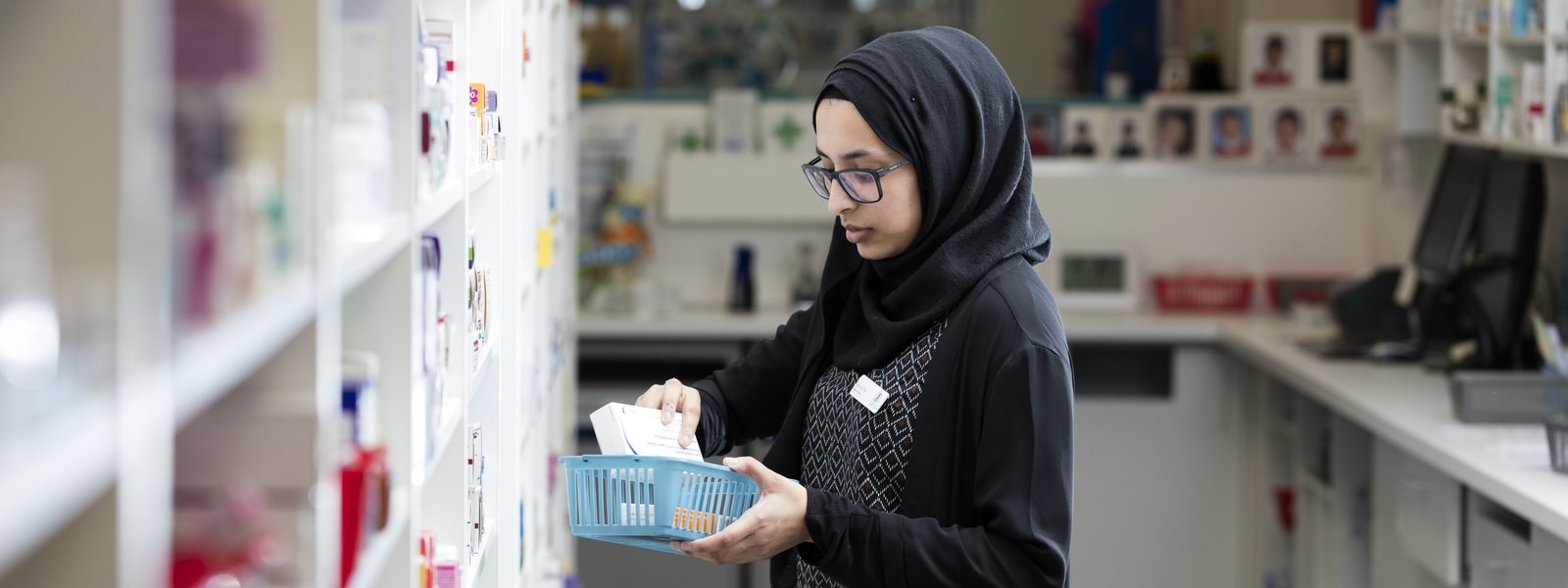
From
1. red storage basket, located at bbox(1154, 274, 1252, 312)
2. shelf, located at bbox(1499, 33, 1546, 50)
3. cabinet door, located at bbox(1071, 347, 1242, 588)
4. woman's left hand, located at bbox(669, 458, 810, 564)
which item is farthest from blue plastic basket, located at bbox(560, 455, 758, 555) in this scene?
red storage basket, located at bbox(1154, 274, 1252, 312)

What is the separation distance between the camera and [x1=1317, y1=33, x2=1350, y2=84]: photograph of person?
5227 millimetres

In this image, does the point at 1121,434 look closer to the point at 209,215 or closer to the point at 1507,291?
the point at 1507,291

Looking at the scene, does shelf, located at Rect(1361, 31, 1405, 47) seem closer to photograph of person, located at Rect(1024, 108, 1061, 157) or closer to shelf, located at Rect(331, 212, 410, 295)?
photograph of person, located at Rect(1024, 108, 1061, 157)

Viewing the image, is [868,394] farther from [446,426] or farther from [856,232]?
[446,426]

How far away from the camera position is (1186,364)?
480 cm

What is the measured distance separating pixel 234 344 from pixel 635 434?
3.46 ft

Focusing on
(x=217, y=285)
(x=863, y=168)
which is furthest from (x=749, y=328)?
(x=217, y=285)

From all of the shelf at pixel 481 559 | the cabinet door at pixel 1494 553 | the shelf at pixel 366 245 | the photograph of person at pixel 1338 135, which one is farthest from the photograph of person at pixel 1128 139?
the shelf at pixel 366 245

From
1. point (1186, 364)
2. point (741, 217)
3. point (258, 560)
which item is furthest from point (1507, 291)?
point (258, 560)

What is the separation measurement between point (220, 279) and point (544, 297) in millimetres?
2275

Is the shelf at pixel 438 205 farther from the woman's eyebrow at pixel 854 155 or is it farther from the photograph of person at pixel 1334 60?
the photograph of person at pixel 1334 60

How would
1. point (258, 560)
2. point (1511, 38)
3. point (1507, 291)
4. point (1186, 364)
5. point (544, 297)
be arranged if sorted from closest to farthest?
point (258, 560) < point (544, 297) < point (1511, 38) < point (1507, 291) < point (1186, 364)

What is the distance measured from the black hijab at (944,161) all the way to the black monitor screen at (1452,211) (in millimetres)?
2547

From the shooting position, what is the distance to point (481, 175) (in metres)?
2.02
